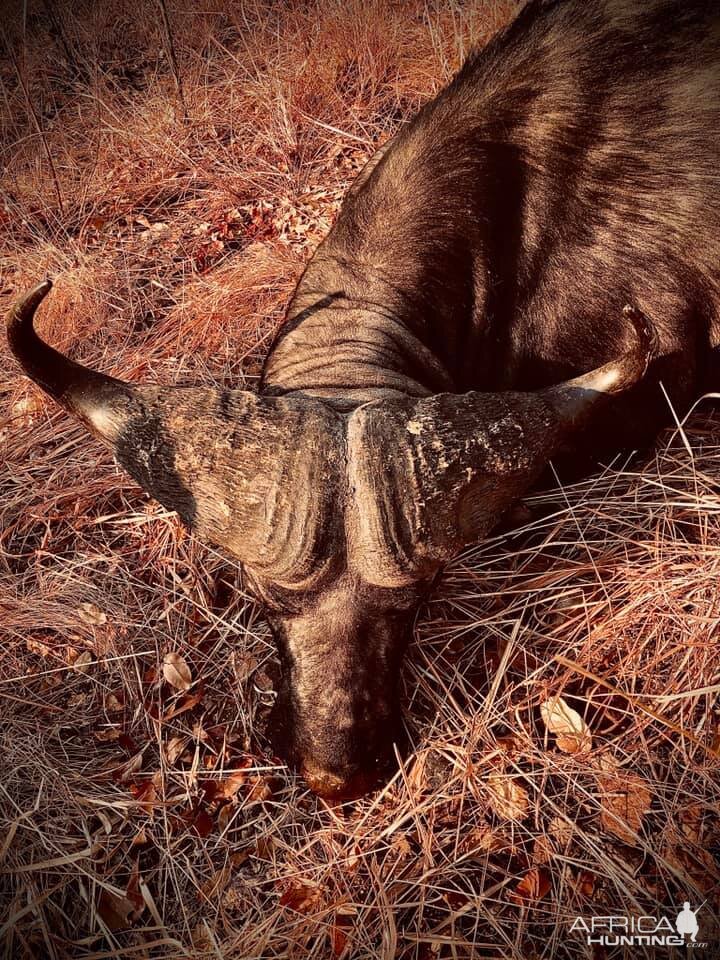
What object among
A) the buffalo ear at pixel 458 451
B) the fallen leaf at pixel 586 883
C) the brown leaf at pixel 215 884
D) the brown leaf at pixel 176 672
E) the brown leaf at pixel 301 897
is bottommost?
the fallen leaf at pixel 586 883

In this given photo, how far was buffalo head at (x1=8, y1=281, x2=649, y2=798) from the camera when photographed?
7.36 ft

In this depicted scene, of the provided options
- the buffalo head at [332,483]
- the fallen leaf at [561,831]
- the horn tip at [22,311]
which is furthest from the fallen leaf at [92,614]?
the fallen leaf at [561,831]

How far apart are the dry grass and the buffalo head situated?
0.52 meters

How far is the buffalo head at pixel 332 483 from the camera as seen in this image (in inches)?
88.3

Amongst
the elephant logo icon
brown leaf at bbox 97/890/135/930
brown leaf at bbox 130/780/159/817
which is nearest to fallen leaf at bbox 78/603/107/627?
brown leaf at bbox 130/780/159/817

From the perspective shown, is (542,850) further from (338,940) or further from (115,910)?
(115,910)

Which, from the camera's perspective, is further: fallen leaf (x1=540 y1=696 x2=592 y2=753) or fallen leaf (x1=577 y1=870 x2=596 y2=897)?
fallen leaf (x1=540 y1=696 x2=592 y2=753)

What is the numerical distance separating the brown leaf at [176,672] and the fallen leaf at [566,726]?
1.44m

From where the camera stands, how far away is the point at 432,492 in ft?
7.38

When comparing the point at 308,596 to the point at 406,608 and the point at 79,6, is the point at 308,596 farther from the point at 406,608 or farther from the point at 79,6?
the point at 79,6

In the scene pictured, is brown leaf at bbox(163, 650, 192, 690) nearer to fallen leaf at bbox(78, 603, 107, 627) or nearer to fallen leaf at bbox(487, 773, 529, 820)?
fallen leaf at bbox(78, 603, 107, 627)

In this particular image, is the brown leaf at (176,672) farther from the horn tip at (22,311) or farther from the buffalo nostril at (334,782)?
the horn tip at (22,311)

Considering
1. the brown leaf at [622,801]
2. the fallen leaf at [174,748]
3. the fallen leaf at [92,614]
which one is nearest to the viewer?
the brown leaf at [622,801]

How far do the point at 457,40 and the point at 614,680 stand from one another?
4.43 m
